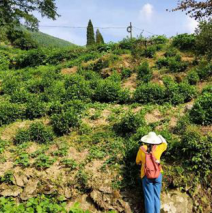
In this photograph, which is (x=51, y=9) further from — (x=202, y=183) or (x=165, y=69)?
(x=202, y=183)

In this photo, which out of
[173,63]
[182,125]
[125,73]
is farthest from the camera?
[125,73]

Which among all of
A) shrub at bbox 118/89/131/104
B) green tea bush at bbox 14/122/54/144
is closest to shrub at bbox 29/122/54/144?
green tea bush at bbox 14/122/54/144

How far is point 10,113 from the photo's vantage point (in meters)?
8.66

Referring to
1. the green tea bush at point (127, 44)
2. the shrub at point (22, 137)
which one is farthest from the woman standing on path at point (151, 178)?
the green tea bush at point (127, 44)

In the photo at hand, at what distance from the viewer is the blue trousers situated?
5.21 metres

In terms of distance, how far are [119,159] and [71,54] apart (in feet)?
37.2

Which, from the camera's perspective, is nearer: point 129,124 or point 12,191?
point 12,191

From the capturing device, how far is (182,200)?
5.74 m

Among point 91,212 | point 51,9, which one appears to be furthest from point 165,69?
point 51,9

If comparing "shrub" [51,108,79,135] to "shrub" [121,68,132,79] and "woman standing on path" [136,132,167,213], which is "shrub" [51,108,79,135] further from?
"shrub" [121,68,132,79]

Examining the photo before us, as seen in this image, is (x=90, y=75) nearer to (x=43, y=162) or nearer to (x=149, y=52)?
(x=149, y=52)

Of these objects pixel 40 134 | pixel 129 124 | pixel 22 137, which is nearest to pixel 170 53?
pixel 129 124

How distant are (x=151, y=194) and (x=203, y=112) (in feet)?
10.7

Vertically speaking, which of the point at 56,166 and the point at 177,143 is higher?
the point at 177,143
